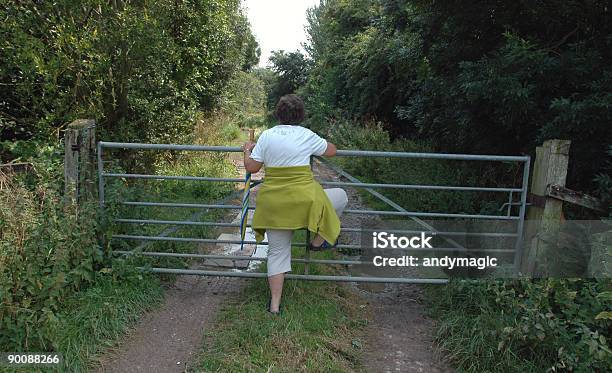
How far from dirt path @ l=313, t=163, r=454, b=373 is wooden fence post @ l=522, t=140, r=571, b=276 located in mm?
1106

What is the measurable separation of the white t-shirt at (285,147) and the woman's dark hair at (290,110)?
0.09 metres

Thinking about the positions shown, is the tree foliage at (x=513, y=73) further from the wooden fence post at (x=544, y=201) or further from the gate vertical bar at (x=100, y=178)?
the gate vertical bar at (x=100, y=178)

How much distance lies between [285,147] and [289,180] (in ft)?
0.87

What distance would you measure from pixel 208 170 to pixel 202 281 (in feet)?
18.9

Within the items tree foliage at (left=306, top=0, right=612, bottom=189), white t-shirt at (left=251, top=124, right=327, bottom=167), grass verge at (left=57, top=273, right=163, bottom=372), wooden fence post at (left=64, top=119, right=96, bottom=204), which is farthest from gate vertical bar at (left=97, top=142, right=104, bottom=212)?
tree foliage at (left=306, top=0, right=612, bottom=189)

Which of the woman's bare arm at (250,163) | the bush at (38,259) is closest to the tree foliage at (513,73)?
the woman's bare arm at (250,163)

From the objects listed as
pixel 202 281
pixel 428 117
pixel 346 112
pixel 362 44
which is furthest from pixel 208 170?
pixel 346 112

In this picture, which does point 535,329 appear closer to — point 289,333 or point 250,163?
point 289,333

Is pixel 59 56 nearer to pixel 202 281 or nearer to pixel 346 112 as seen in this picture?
pixel 202 281

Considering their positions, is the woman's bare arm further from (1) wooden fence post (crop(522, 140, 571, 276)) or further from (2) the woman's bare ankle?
(1) wooden fence post (crop(522, 140, 571, 276))

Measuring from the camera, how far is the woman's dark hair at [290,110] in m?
3.82

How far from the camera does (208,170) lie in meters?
10.5

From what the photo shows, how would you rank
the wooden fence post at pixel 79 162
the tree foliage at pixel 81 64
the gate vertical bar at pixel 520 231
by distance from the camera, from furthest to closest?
the tree foliage at pixel 81 64 → the wooden fence post at pixel 79 162 → the gate vertical bar at pixel 520 231

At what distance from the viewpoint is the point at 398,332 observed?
4129 mm
